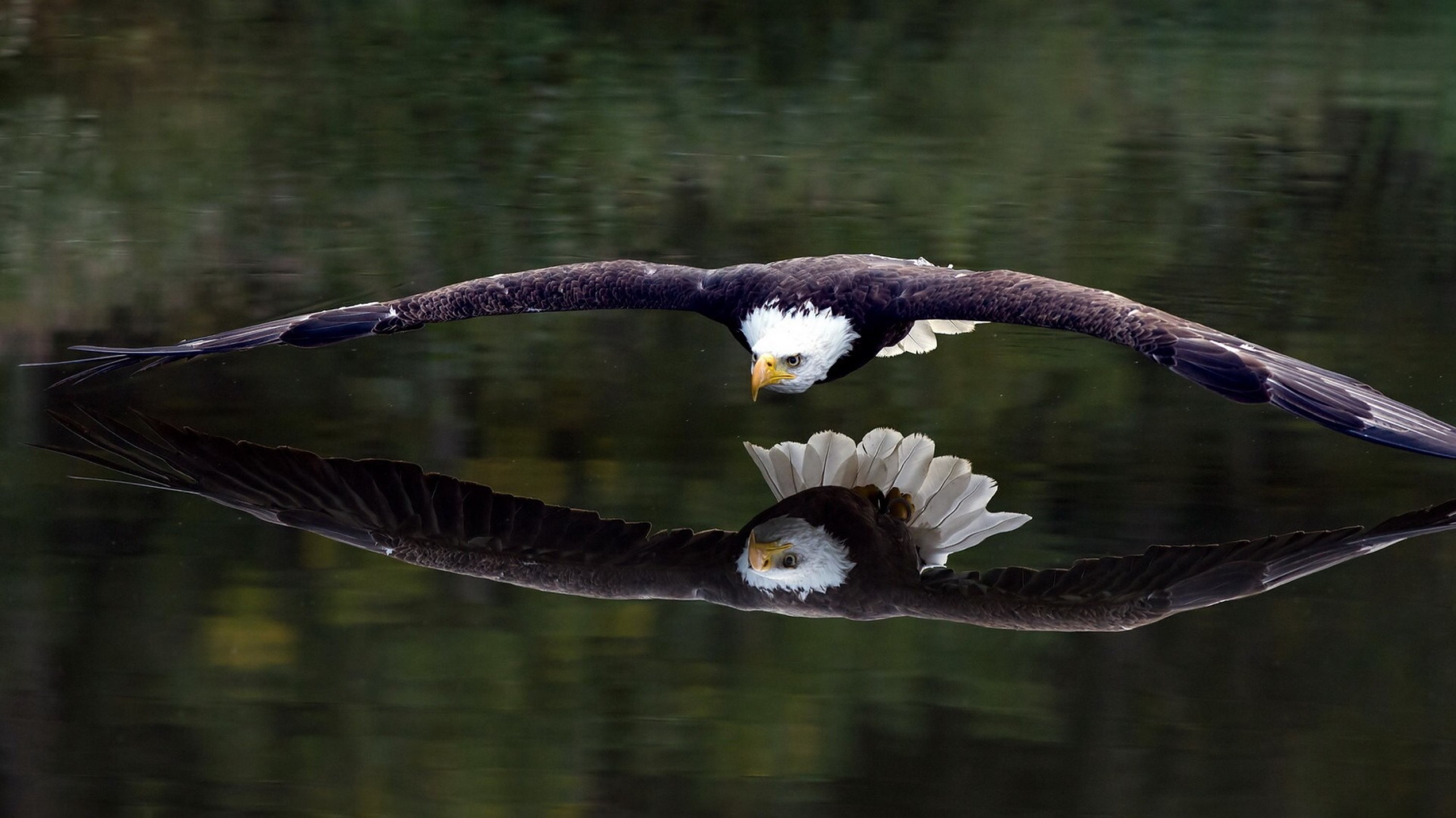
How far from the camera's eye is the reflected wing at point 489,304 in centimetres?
877

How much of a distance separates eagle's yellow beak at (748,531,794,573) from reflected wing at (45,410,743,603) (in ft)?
0.26

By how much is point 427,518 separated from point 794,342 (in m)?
2.01

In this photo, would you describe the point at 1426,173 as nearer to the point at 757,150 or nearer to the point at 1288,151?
the point at 1288,151

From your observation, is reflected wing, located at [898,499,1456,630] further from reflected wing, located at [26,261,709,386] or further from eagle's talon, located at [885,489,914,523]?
reflected wing, located at [26,261,709,386]

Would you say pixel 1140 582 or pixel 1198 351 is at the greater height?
pixel 1198 351

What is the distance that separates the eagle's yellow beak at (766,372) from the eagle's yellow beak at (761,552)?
93 cm

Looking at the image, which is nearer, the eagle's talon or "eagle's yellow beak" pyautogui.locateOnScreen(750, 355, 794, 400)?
the eagle's talon

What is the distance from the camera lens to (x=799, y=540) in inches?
305

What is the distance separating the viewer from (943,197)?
1460 centimetres

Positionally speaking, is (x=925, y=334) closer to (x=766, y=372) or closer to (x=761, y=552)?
(x=766, y=372)

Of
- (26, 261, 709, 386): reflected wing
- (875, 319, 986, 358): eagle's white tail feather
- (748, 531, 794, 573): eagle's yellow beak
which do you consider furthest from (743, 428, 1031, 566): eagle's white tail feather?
(875, 319, 986, 358): eagle's white tail feather

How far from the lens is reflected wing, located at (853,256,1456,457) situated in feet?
23.2

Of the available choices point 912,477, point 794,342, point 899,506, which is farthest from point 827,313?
point 899,506

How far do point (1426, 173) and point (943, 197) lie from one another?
4515 millimetres
